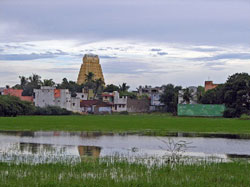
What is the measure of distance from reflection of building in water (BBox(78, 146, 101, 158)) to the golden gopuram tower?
138 metres

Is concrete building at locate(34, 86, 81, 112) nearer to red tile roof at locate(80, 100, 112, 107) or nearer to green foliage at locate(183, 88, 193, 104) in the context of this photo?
red tile roof at locate(80, 100, 112, 107)

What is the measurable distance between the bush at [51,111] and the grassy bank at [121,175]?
68433mm

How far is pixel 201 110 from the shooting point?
82125 mm

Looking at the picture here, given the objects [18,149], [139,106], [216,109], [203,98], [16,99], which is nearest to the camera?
[18,149]

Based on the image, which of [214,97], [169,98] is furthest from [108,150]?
[169,98]

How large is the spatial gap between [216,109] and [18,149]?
59552 millimetres

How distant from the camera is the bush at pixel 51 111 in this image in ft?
284

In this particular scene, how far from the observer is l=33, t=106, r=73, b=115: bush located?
86.7 m

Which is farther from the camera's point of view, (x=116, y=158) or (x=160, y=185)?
(x=116, y=158)

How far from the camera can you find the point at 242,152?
26391mm

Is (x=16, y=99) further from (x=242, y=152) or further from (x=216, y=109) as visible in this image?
(x=242, y=152)

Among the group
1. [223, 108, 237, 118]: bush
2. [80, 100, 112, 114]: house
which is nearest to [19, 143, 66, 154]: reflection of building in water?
[223, 108, 237, 118]: bush

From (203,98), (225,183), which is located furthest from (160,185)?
(203,98)

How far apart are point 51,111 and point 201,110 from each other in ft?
94.5
